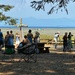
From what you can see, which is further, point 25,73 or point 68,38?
point 68,38

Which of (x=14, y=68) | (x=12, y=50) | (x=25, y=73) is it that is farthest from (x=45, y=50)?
(x=25, y=73)

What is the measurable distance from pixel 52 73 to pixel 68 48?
1473 centimetres

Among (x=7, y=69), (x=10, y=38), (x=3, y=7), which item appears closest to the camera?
(x=7, y=69)

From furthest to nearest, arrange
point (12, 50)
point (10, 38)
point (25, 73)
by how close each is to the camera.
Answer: point (10, 38), point (12, 50), point (25, 73)

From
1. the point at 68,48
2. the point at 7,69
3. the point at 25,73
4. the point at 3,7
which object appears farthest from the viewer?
the point at 3,7

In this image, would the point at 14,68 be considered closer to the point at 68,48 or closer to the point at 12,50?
the point at 12,50

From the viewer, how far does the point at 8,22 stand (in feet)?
144

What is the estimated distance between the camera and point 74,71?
14.7 metres

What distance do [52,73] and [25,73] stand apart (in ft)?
3.38

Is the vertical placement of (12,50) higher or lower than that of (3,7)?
lower

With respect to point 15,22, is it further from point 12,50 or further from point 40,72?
point 40,72

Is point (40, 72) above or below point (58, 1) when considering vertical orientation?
below

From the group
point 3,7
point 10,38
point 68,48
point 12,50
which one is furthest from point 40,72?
point 3,7

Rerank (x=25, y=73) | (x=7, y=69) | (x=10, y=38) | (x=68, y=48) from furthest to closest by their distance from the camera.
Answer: (x=68, y=48) → (x=10, y=38) → (x=7, y=69) → (x=25, y=73)
